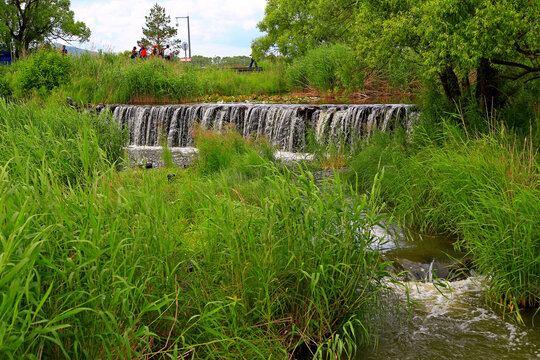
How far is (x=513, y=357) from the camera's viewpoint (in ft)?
11.2

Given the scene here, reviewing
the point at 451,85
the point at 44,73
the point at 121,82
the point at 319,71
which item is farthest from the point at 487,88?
the point at 44,73

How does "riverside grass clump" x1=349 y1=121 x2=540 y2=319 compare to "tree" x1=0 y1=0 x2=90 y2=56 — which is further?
"tree" x1=0 y1=0 x2=90 y2=56

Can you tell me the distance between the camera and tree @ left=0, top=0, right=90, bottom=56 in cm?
3350

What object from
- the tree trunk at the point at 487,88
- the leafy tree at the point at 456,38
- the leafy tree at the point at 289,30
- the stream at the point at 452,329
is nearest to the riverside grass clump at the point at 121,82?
the leafy tree at the point at 289,30

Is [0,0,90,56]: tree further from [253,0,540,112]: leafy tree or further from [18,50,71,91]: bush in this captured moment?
[253,0,540,112]: leafy tree

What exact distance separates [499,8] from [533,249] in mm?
3672

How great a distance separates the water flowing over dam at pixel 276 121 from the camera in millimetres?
11023

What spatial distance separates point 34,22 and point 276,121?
99.1 feet

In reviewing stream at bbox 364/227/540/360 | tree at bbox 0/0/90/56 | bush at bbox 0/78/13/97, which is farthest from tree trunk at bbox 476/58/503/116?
tree at bbox 0/0/90/56

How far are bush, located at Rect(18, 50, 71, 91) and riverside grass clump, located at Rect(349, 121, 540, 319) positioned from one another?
12.5 meters

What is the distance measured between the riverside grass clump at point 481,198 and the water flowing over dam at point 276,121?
1.96 m

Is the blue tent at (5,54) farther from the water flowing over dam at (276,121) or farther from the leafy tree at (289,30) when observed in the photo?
the water flowing over dam at (276,121)

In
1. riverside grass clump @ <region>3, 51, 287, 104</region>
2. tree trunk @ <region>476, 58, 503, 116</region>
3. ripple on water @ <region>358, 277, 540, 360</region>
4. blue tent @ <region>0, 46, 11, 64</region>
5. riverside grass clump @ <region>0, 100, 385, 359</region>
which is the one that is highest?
blue tent @ <region>0, 46, 11, 64</region>

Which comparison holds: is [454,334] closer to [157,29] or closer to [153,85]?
[153,85]
